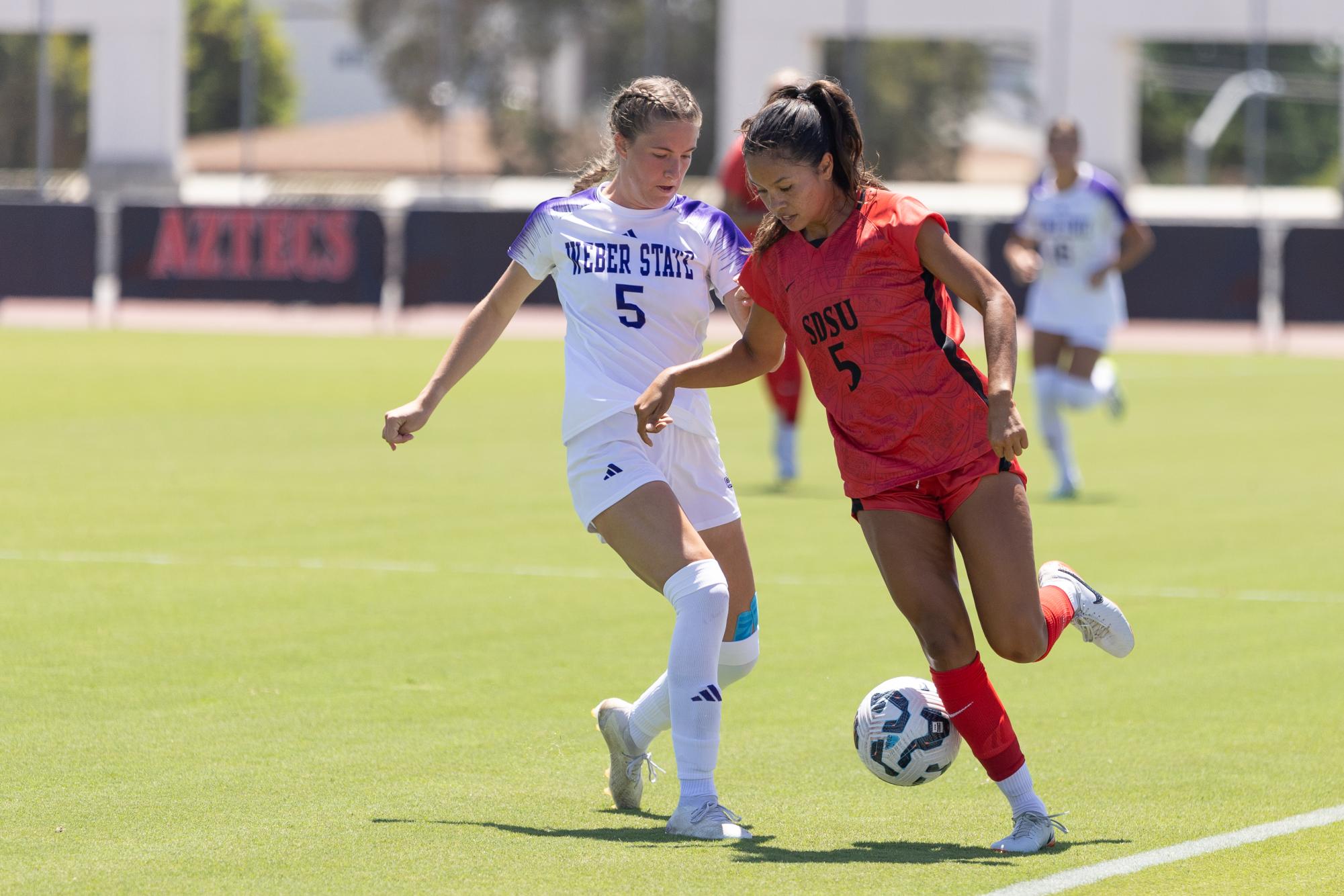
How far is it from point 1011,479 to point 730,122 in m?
39.6

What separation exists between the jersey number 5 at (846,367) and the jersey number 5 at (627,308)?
60 cm

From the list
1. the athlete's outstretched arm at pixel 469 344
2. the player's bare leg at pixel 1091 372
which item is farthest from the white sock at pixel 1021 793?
the player's bare leg at pixel 1091 372

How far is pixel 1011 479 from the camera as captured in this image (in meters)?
5.83

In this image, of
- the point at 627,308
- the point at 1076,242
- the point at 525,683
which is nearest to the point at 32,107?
the point at 1076,242

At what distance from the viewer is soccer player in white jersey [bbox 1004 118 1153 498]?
48.7 ft

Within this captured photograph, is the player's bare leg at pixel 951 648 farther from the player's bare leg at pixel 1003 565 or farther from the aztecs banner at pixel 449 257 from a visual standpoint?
the aztecs banner at pixel 449 257

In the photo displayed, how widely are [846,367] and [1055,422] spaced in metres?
8.88

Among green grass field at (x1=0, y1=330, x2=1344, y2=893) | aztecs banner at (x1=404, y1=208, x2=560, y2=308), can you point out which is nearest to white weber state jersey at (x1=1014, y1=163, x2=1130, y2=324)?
green grass field at (x1=0, y1=330, x2=1344, y2=893)

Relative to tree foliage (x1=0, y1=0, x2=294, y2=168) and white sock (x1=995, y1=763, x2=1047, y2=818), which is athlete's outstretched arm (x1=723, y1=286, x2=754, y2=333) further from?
tree foliage (x1=0, y1=0, x2=294, y2=168)

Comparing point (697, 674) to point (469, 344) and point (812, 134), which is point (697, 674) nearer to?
point (469, 344)

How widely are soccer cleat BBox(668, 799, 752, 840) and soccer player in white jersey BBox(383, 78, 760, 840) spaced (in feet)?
0.40

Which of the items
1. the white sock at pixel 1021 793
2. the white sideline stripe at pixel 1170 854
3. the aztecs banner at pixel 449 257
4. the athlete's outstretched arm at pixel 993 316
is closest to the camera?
the white sideline stripe at pixel 1170 854

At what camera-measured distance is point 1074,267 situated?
49.5ft

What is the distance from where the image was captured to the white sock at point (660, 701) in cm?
627
